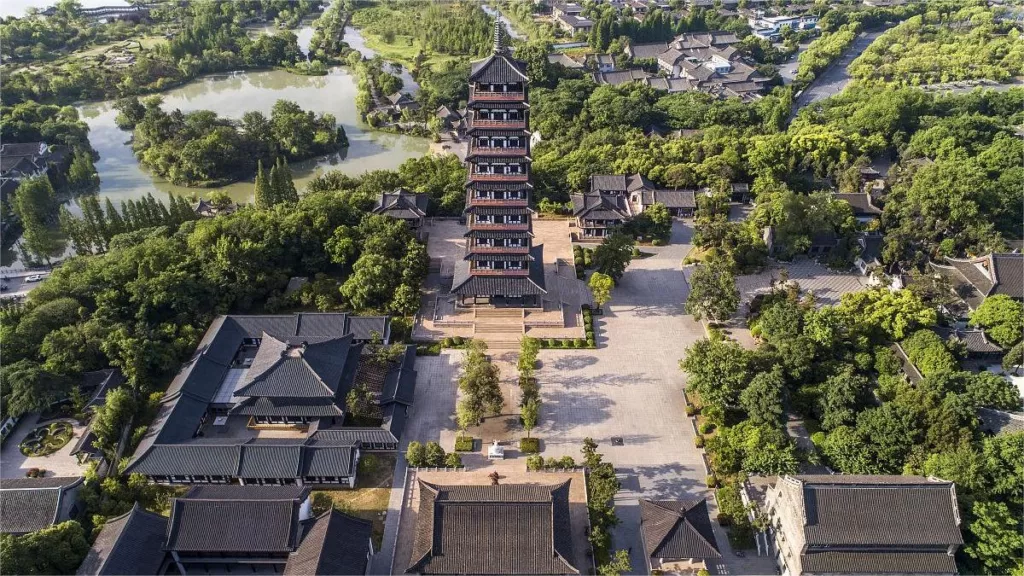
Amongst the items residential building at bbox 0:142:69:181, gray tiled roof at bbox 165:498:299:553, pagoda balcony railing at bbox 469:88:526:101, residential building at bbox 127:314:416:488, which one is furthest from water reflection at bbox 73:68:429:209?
gray tiled roof at bbox 165:498:299:553

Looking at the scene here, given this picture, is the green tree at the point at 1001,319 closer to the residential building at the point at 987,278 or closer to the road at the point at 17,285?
the residential building at the point at 987,278

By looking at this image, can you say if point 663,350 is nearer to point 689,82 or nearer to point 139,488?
point 139,488

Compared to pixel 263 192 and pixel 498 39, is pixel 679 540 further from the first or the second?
pixel 263 192

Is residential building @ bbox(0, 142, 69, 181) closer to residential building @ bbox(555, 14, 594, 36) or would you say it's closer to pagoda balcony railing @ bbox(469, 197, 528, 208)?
pagoda balcony railing @ bbox(469, 197, 528, 208)

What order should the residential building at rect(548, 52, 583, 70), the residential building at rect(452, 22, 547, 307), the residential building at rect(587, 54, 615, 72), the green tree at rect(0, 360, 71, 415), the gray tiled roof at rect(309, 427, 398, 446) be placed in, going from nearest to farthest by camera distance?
1. the gray tiled roof at rect(309, 427, 398, 446)
2. the green tree at rect(0, 360, 71, 415)
3. the residential building at rect(452, 22, 547, 307)
4. the residential building at rect(548, 52, 583, 70)
5. the residential building at rect(587, 54, 615, 72)

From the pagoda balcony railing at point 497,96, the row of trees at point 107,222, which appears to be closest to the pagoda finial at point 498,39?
the pagoda balcony railing at point 497,96

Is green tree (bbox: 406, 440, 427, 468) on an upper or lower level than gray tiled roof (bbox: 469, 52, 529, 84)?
lower

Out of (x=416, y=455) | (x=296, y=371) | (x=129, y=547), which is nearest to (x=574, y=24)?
(x=296, y=371)
